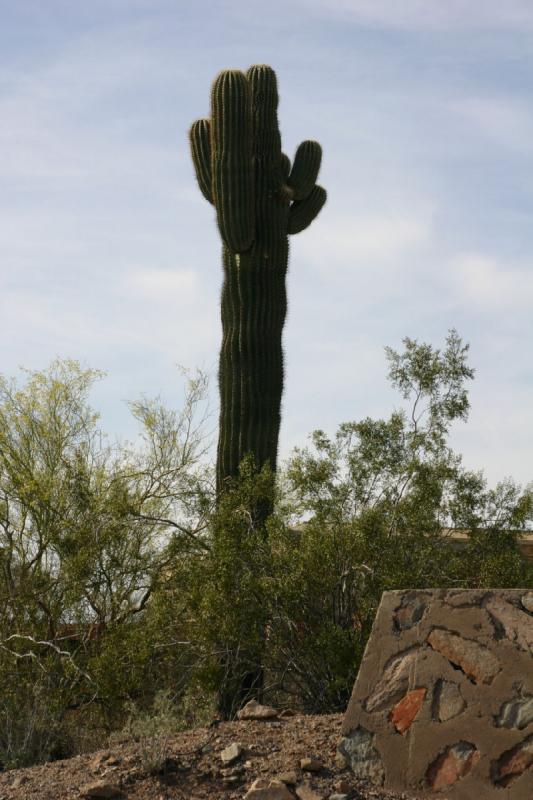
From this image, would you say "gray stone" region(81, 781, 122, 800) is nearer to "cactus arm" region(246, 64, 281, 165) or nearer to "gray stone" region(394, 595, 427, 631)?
"gray stone" region(394, 595, 427, 631)

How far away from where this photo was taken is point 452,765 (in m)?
7.39

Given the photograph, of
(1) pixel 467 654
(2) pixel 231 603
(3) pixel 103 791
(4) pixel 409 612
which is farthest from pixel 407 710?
(2) pixel 231 603

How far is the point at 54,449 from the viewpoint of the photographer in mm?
20156

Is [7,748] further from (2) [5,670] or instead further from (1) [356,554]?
(1) [356,554]

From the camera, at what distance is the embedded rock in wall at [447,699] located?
7.34m

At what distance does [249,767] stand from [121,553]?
345 inches

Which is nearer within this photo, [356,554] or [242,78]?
[356,554]

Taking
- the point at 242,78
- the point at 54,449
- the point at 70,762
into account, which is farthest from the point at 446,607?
the point at 54,449

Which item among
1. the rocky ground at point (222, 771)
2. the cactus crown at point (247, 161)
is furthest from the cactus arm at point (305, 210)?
the rocky ground at point (222, 771)

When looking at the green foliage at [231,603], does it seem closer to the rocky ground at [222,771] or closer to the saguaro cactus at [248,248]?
the saguaro cactus at [248,248]

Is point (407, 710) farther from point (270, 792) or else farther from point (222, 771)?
point (222, 771)

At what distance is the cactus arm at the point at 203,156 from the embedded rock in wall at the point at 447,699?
10470 millimetres

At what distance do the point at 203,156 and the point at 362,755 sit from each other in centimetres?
1140

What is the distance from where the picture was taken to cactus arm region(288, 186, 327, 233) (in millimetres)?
17359
